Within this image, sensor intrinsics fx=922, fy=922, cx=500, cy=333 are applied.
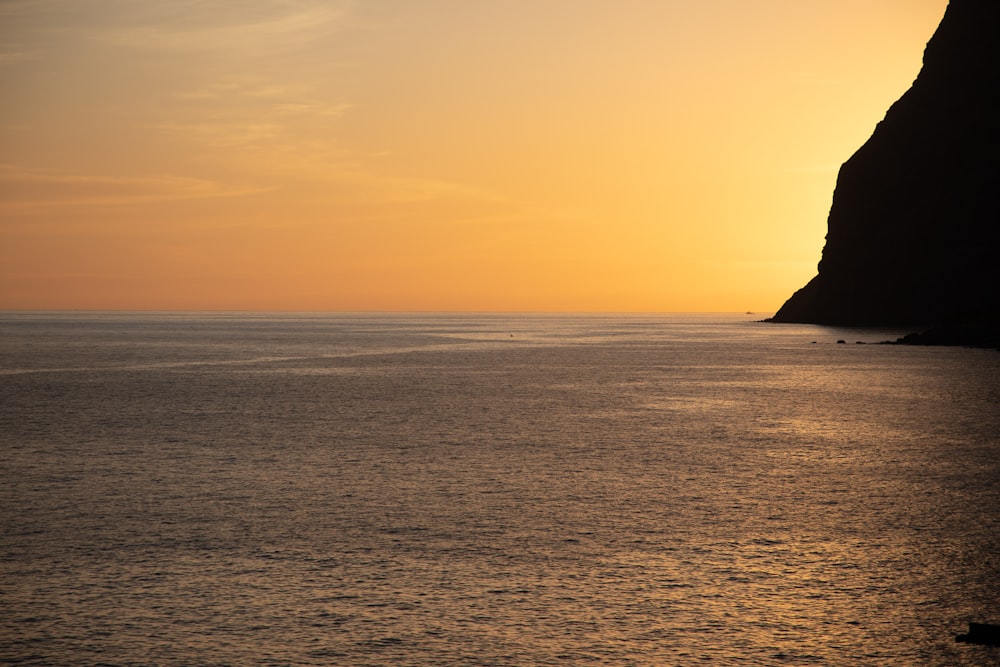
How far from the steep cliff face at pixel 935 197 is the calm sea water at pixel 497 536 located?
377 ft

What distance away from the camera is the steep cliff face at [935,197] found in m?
155

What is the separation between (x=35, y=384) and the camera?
241ft

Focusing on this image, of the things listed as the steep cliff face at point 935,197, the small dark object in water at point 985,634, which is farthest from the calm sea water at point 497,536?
the steep cliff face at point 935,197

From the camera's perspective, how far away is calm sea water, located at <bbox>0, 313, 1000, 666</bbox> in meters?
15.6

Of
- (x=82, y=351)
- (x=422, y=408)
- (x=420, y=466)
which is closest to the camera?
(x=420, y=466)

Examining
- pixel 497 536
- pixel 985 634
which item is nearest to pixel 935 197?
pixel 497 536

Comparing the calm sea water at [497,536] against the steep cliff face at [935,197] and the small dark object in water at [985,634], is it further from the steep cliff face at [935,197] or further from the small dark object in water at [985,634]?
the steep cliff face at [935,197]

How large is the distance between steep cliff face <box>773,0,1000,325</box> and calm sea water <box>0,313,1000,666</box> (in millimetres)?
114900

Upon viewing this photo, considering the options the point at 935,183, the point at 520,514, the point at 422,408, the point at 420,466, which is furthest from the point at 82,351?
the point at 935,183

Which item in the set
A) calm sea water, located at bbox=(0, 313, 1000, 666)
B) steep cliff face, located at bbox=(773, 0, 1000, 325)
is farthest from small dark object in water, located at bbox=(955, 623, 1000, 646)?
steep cliff face, located at bbox=(773, 0, 1000, 325)

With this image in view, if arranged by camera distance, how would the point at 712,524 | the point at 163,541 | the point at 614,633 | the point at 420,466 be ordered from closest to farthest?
the point at 614,633 < the point at 163,541 < the point at 712,524 < the point at 420,466

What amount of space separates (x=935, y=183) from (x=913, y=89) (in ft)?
82.0

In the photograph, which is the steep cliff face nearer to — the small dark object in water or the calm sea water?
the calm sea water

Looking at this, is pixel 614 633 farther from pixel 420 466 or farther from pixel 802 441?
pixel 802 441
